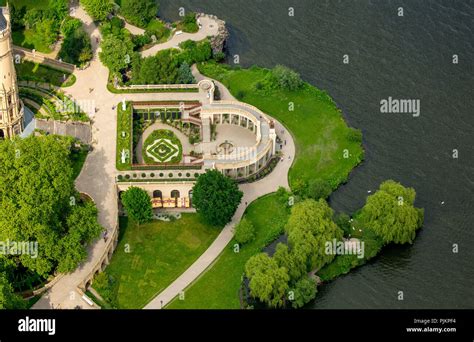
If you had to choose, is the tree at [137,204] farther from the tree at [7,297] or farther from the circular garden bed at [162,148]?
the tree at [7,297]

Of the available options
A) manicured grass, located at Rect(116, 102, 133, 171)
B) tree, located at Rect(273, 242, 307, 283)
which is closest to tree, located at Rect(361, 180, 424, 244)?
tree, located at Rect(273, 242, 307, 283)

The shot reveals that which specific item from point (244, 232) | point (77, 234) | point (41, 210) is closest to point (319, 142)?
point (244, 232)

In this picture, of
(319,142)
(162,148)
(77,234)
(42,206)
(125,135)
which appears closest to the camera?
(42,206)

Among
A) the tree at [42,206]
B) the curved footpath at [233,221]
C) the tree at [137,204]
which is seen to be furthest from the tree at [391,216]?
the tree at [42,206]

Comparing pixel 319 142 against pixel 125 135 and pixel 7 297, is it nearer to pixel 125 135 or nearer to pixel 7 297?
pixel 125 135

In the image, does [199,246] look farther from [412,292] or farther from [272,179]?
[412,292]

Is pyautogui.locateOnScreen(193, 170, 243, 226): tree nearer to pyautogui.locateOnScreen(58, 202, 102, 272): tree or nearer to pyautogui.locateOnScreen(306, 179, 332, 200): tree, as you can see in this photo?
pyautogui.locateOnScreen(306, 179, 332, 200): tree
